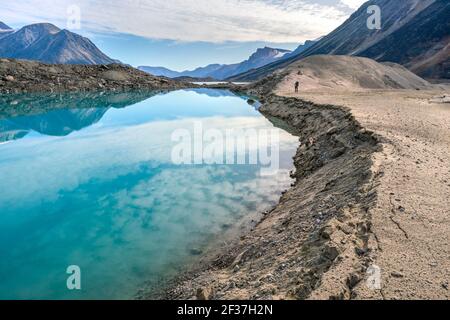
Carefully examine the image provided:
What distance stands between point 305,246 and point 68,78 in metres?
98.1

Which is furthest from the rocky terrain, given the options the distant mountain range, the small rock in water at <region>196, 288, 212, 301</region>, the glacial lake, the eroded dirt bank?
the distant mountain range

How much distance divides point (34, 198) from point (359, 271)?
665 inches

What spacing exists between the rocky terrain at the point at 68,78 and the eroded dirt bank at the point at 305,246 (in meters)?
82.6

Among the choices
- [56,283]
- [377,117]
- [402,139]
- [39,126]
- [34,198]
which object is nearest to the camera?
[56,283]

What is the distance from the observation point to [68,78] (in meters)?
92.1

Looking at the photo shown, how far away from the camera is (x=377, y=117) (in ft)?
77.1

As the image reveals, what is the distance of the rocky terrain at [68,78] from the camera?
80.3 metres

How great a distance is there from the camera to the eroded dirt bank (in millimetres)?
7359

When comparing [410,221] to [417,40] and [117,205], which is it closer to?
[117,205]

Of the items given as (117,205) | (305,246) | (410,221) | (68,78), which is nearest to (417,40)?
(68,78)
